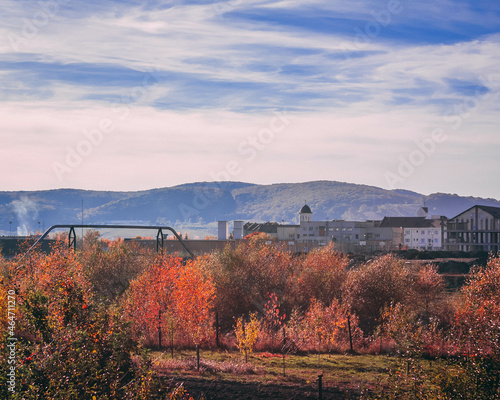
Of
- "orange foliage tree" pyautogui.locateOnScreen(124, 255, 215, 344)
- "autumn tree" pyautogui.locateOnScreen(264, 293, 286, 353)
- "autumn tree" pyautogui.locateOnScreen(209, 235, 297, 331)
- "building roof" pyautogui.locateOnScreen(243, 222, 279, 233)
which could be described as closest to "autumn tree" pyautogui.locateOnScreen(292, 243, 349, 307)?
"autumn tree" pyautogui.locateOnScreen(209, 235, 297, 331)

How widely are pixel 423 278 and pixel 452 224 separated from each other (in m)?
68.0

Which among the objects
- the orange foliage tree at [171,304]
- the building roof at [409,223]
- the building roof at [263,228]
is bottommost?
the orange foliage tree at [171,304]

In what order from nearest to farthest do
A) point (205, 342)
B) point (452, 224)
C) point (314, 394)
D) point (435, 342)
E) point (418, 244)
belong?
point (314, 394) → point (435, 342) → point (205, 342) → point (452, 224) → point (418, 244)

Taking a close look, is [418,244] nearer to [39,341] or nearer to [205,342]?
[205,342]

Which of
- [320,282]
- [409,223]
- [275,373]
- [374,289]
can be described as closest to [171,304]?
[275,373]

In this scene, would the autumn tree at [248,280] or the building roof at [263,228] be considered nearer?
the autumn tree at [248,280]

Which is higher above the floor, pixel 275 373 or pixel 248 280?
pixel 248 280

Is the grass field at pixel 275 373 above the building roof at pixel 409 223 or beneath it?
beneath

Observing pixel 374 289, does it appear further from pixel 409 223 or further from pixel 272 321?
pixel 409 223

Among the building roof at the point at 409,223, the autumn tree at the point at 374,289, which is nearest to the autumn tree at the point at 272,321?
the autumn tree at the point at 374,289

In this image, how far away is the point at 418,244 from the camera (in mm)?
172875

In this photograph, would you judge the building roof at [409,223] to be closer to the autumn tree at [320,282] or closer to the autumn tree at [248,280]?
the autumn tree at [320,282]

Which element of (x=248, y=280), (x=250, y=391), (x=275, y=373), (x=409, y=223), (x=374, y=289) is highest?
(x=409, y=223)

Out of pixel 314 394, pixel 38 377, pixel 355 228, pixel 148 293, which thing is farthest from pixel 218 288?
pixel 355 228
